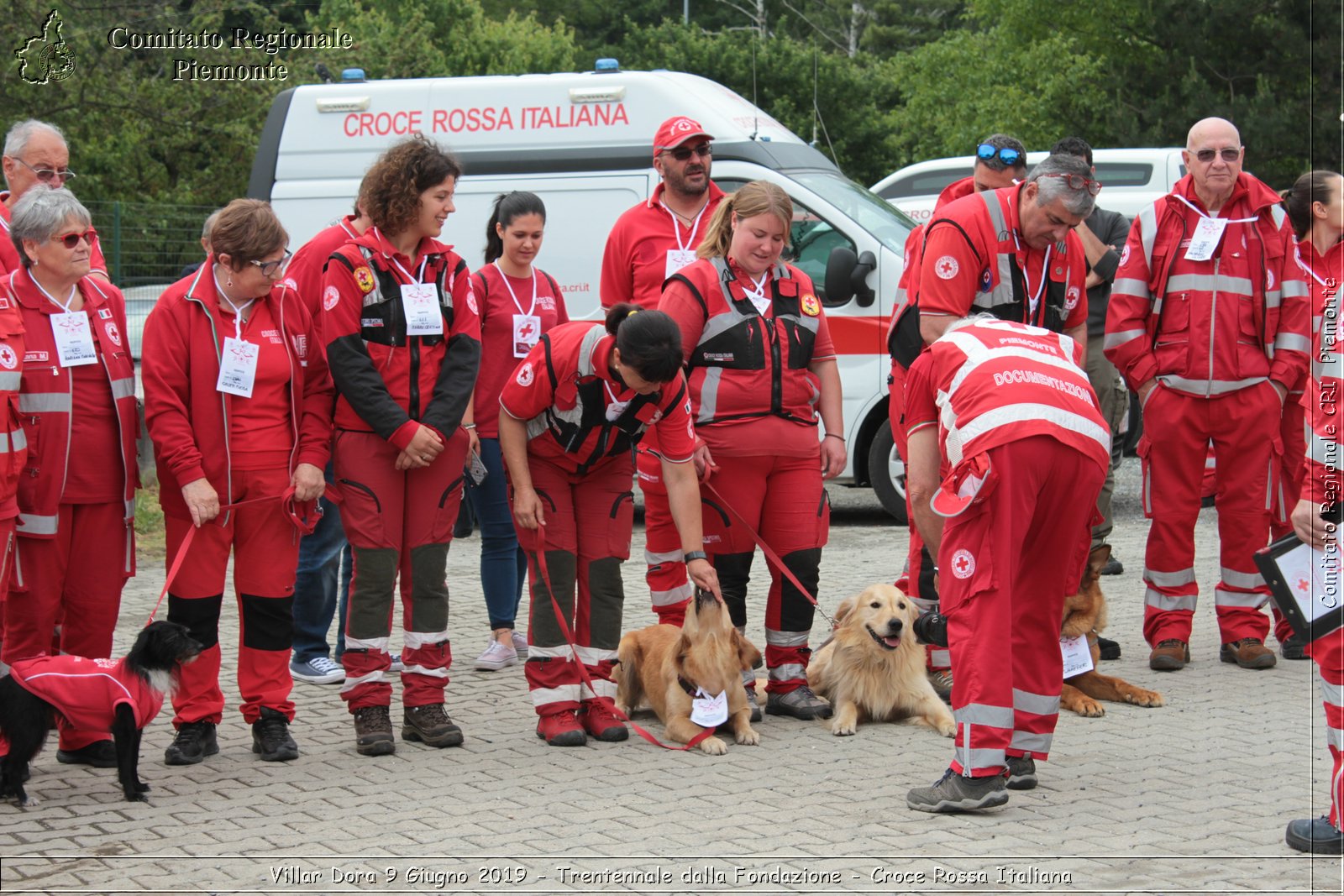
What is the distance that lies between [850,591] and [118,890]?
203 inches

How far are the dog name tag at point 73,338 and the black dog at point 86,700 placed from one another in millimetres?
1073

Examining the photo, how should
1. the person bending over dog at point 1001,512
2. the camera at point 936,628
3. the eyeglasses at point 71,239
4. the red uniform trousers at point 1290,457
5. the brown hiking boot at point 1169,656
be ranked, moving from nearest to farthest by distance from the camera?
the person bending over dog at point 1001,512 → the camera at point 936,628 → the eyeglasses at point 71,239 → the brown hiking boot at point 1169,656 → the red uniform trousers at point 1290,457

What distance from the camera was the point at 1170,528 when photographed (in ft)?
22.8

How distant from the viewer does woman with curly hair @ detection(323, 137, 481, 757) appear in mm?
5562

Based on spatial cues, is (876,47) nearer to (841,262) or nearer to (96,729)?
(841,262)

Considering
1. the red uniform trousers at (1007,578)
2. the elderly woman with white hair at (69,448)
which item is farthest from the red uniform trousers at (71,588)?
the red uniform trousers at (1007,578)

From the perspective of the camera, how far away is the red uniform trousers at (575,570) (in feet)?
19.2

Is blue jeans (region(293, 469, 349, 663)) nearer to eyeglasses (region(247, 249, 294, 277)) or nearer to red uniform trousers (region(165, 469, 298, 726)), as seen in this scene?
red uniform trousers (region(165, 469, 298, 726))

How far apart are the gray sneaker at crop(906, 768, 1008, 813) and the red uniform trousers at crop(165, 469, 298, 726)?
2567 mm

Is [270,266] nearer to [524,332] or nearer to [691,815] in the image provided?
[524,332]

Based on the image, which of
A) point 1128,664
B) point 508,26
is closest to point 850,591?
point 1128,664

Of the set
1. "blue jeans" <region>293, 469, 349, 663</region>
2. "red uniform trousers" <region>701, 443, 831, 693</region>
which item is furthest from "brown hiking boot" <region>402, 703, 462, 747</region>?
"red uniform trousers" <region>701, 443, 831, 693</region>

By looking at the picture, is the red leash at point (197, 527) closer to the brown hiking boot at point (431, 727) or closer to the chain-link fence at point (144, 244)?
the brown hiking boot at point (431, 727)

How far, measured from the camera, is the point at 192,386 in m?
5.47
